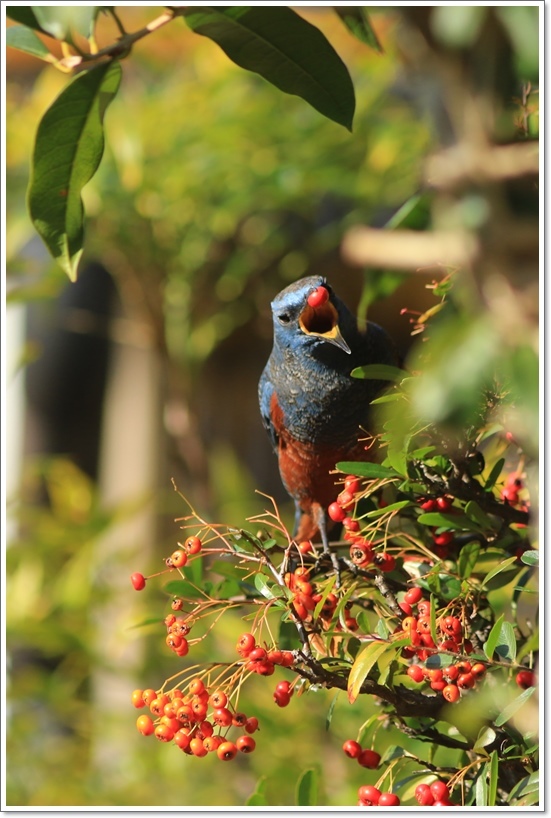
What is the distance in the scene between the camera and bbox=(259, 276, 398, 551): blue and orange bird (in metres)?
1.00

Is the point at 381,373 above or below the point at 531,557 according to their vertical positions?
above

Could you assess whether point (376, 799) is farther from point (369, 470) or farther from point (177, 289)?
point (177, 289)

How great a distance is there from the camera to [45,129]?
90 cm

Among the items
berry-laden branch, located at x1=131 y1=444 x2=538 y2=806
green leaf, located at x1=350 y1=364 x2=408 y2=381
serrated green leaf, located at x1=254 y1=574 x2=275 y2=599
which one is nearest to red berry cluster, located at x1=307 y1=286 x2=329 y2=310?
green leaf, located at x1=350 y1=364 x2=408 y2=381

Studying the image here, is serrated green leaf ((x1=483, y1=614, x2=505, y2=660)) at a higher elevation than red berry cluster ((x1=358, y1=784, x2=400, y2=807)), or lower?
higher

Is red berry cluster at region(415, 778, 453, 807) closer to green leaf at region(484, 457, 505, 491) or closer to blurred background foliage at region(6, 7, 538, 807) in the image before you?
green leaf at region(484, 457, 505, 491)

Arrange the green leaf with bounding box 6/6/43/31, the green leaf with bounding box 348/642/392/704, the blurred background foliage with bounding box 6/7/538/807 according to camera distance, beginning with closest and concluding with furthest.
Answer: the green leaf with bounding box 348/642/392/704 → the green leaf with bounding box 6/6/43/31 → the blurred background foliage with bounding box 6/7/538/807

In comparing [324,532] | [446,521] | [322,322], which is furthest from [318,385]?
[446,521]

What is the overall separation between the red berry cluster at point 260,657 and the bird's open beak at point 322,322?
38cm

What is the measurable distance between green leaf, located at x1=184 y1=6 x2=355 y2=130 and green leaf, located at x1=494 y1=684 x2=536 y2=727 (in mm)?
599

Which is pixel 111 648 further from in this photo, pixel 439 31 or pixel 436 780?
pixel 439 31

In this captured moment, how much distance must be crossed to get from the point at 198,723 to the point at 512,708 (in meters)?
0.29

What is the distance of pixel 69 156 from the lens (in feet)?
3.03
